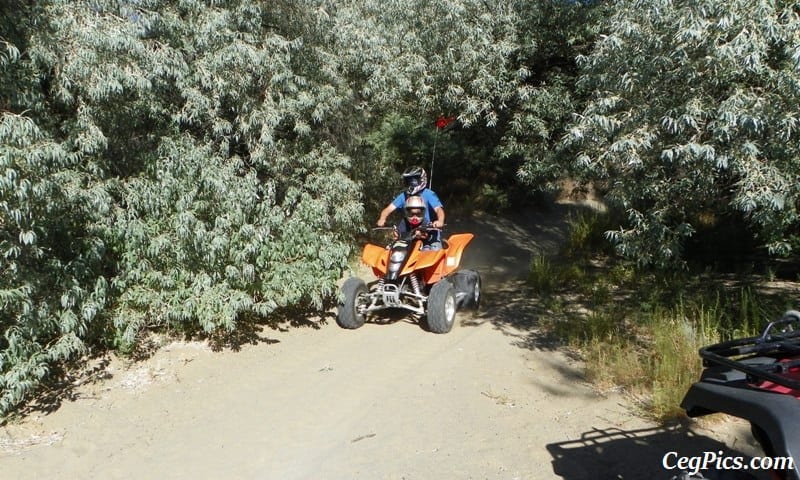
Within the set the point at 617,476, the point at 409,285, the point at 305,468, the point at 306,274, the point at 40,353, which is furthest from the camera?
the point at 409,285

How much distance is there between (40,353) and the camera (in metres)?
5.68

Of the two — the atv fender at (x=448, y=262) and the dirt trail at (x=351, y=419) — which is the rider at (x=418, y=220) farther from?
the dirt trail at (x=351, y=419)

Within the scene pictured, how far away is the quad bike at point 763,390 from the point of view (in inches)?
99.0

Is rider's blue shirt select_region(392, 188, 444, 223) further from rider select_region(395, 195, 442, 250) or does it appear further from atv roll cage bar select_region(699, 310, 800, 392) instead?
atv roll cage bar select_region(699, 310, 800, 392)

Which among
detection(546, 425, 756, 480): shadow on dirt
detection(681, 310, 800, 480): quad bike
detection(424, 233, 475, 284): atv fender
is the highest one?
detection(424, 233, 475, 284): atv fender

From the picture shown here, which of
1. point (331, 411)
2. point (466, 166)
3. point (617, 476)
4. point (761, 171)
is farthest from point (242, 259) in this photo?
point (466, 166)

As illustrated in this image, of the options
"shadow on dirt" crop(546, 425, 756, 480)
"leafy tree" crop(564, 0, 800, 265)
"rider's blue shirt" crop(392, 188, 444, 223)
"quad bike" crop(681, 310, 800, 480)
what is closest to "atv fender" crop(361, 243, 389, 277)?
"rider's blue shirt" crop(392, 188, 444, 223)

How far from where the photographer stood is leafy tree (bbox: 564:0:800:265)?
16.3 ft

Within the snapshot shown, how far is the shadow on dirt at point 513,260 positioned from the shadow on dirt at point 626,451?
222cm

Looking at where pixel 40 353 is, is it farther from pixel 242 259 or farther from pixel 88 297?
pixel 242 259

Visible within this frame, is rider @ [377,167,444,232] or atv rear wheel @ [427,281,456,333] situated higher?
rider @ [377,167,444,232]

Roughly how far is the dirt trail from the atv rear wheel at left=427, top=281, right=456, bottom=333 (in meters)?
0.16

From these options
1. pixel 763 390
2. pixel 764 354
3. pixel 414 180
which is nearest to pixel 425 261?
pixel 414 180

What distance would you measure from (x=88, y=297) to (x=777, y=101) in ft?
20.5
